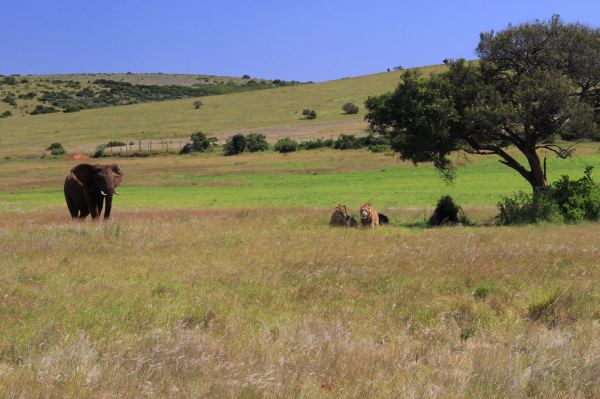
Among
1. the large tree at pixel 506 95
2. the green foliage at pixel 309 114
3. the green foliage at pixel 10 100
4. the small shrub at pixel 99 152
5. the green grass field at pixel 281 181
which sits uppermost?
the green foliage at pixel 10 100

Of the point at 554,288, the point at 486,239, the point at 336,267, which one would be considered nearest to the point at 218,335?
the point at 336,267

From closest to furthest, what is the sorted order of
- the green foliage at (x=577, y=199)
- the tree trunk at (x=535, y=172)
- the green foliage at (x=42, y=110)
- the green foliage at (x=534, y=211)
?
1. the green foliage at (x=534, y=211)
2. the green foliage at (x=577, y=199)
3. the tree trunk at (x=535, y=172)
4. the green foliage at (x=42, y=110)

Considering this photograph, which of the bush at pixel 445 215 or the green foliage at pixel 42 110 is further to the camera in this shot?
the green foliage at pixel 42 110

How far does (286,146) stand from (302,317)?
2551 inches

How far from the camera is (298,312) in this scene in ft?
29.3

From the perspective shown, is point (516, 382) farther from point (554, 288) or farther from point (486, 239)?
point (486, 239)

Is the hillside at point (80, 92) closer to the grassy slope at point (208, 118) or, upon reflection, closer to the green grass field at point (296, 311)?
the grassy slope at point (208, 118)

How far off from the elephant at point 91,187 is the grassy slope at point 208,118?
187 feet

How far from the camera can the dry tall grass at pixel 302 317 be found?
18.5 ft

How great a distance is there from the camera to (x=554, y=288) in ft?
32.0

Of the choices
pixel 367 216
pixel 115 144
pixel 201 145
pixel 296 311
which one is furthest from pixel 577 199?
pixel 115 144

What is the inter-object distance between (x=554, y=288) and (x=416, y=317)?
2.59m

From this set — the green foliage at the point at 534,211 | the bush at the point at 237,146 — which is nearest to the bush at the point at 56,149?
the bush at the point at 237,146

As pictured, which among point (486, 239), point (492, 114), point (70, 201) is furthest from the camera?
point (70, 201)
